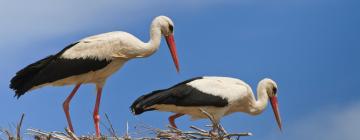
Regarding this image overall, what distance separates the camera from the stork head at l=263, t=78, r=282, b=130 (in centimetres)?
1334

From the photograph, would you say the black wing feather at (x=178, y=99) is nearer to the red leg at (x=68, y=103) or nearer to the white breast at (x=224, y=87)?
the white breast at (x=224, y=87)

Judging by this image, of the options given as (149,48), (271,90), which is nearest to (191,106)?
(149,48)

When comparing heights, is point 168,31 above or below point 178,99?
above

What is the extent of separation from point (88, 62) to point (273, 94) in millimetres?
2845

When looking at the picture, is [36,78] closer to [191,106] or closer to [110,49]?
[110,49]

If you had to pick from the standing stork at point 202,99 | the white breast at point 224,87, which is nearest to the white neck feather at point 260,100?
the standing stork at point 202,99

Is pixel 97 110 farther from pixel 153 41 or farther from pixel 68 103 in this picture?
pixel 153 41

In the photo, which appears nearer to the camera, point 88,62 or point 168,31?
point 88,62

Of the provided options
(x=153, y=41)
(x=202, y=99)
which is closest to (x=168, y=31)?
(x=153, y=41)

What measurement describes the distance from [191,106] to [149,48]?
104cm

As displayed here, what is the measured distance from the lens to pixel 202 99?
11961 millimetres

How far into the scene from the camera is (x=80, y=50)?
12.4 meters

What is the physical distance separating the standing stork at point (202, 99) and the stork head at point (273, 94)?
0.66m

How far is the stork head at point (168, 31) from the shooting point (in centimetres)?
1271
